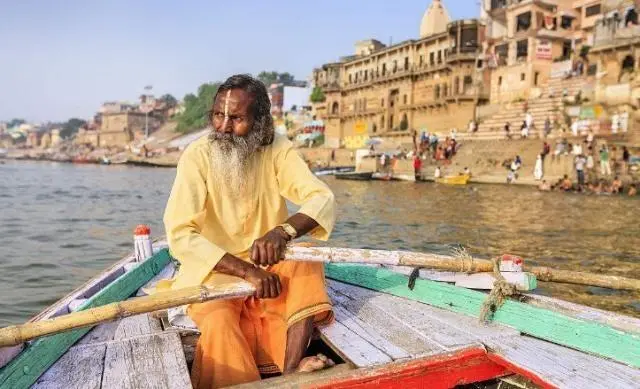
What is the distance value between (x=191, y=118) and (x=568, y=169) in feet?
226

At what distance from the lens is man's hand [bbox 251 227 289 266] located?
2.46 meters

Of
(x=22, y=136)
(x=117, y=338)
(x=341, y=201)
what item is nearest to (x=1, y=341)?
(x=117, y=338)

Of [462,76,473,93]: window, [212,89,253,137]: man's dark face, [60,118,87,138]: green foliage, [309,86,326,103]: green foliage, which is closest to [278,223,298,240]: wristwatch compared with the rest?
[212,89,253,137]: man's dark face

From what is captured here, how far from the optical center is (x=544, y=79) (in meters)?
31.6

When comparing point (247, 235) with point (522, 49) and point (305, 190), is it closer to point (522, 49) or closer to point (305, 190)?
point (305, 190)

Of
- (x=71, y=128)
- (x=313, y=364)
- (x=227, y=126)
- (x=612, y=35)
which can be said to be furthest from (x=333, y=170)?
(x=71, y=128)

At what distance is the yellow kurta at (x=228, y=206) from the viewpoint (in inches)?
100.0

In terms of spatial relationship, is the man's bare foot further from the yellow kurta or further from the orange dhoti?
the yellow kurta

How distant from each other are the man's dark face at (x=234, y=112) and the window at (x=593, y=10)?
112 ft

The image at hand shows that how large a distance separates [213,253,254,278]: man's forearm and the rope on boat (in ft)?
4.30

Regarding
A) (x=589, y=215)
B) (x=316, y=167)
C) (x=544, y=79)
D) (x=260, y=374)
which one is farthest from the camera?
(x=316, y=167)

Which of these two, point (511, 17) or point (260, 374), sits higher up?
point (511, 17)

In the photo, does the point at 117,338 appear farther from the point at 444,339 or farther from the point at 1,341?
the point at 444,339

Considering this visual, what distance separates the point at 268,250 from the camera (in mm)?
2453
